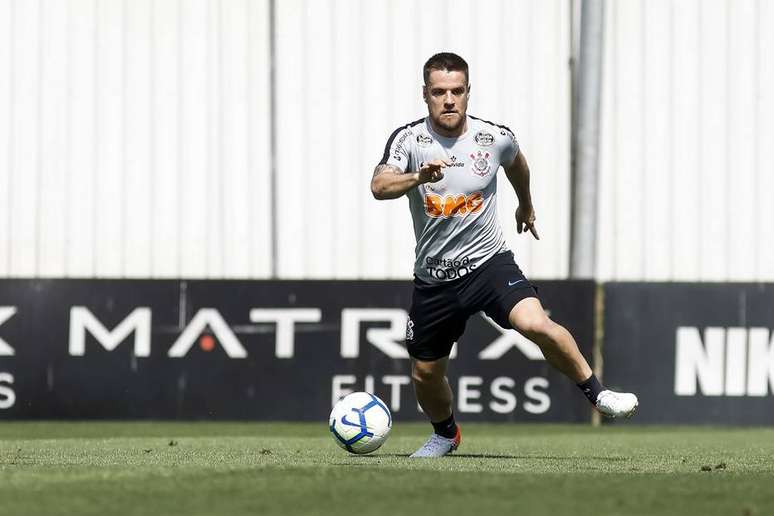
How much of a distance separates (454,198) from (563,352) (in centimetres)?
103

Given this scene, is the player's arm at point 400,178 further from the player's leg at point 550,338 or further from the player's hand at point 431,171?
the player's leg at point 550,338

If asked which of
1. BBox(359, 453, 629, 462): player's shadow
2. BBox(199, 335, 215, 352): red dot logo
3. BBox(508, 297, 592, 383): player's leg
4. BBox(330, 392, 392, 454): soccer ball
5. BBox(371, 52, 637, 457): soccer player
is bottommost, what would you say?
BBox(359, 453, 629, 462): player's shadow

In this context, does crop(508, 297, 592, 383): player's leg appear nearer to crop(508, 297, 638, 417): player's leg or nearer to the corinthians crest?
crop(508, 297, 638, 417): player's leg

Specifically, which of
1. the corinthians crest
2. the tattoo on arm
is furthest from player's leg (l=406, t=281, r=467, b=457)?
the tattoo on arm

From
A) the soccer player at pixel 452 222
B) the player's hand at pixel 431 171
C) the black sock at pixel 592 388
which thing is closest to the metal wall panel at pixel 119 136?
the soccer player at pixel 452 222

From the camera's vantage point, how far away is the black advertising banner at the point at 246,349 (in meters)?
13.5

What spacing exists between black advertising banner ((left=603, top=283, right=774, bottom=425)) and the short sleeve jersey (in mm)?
5712

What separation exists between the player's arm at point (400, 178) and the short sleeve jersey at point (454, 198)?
0.99 feet

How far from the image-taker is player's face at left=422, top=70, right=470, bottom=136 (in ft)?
26.4

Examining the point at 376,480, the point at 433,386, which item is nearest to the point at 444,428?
the point at 433,386

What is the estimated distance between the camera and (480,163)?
26.7 ft

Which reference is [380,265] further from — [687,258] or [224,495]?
A: [224,495]

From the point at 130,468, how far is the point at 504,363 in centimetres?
726

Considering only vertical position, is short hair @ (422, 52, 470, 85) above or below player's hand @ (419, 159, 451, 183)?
above
